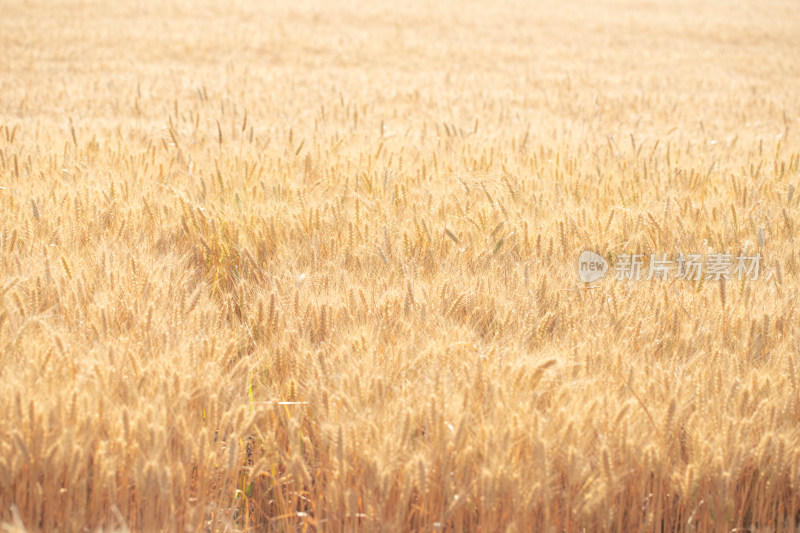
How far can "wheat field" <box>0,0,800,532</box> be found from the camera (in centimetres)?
110

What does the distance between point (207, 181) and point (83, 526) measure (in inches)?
78.6

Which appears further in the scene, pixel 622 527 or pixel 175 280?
pixel 175 280

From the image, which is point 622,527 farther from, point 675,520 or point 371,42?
point 371,42

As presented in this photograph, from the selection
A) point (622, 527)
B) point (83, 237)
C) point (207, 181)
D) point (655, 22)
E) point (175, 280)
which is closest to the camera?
point (622, 527)

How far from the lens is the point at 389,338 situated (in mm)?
1535

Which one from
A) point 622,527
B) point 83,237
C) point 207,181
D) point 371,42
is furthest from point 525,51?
point 622,527

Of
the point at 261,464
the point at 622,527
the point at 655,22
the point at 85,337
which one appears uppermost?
the point at 655,22

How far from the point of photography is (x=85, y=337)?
144 cm

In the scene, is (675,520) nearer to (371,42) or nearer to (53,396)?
(53,396)

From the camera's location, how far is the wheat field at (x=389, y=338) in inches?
43.3

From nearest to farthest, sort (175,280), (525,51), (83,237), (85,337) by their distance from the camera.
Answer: (85,337) < (175,280) < (83,237) < (525,51)

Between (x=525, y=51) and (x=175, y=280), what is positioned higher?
(x=525, y=51)

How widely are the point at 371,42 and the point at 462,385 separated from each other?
12131 mm

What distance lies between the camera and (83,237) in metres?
2.15
